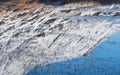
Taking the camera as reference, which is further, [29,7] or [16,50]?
[29,7]

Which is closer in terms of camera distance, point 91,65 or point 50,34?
point 91,65

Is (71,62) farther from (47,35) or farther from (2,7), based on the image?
Result: (2,7)

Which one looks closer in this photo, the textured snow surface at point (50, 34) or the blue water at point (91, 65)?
the blue water at point (91, 65)

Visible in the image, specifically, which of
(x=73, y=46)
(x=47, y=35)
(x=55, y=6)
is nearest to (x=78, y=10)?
(x=55, y=6)

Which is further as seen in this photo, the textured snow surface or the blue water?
the textured snow surface
